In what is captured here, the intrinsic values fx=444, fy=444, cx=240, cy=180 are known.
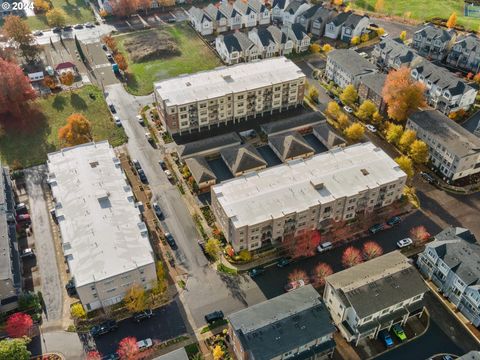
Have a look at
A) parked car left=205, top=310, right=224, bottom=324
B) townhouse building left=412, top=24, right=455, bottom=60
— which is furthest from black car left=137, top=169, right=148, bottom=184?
townhouse building left=412, top=24, right=455, bottom=60

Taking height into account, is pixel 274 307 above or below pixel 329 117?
below

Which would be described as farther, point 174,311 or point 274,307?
point 174,311

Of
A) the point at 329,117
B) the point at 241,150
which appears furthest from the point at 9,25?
the point at 329,117

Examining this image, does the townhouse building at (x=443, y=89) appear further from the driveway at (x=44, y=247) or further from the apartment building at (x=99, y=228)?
the driveway at (x=44, y=247)

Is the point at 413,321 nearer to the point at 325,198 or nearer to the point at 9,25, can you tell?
the point at 325,198

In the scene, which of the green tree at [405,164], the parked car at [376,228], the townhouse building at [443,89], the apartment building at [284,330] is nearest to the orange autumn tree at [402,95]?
the townhouse building at [443,89]
